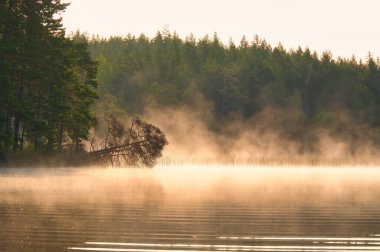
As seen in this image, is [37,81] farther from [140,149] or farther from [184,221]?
[184,221]

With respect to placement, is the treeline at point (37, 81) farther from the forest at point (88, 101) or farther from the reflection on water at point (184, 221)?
the reflection on water at point (184, 221)

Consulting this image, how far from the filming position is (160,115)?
170 m

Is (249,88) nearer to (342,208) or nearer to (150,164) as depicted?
(150,164)

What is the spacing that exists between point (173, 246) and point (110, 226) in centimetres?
360

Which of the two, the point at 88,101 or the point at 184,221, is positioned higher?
the point at 88,101

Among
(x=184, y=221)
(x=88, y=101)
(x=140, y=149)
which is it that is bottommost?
(x=184, y=221)

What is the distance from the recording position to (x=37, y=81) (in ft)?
207

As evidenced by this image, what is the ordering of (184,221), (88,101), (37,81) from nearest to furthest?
(184,221)
(37,81)
(88,101)

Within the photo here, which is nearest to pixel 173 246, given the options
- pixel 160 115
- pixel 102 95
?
pixel 102 95

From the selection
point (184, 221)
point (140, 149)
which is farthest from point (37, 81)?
point (184, 221)

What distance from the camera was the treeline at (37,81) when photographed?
57750mm

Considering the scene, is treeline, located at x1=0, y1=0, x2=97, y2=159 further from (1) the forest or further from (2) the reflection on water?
(2) the reflection on water

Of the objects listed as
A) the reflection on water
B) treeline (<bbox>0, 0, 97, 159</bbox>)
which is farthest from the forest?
the reflection on water

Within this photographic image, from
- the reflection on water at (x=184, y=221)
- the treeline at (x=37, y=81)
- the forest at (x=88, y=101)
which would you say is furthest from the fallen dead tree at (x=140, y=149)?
the reflection on water at (x=184, y=221)
